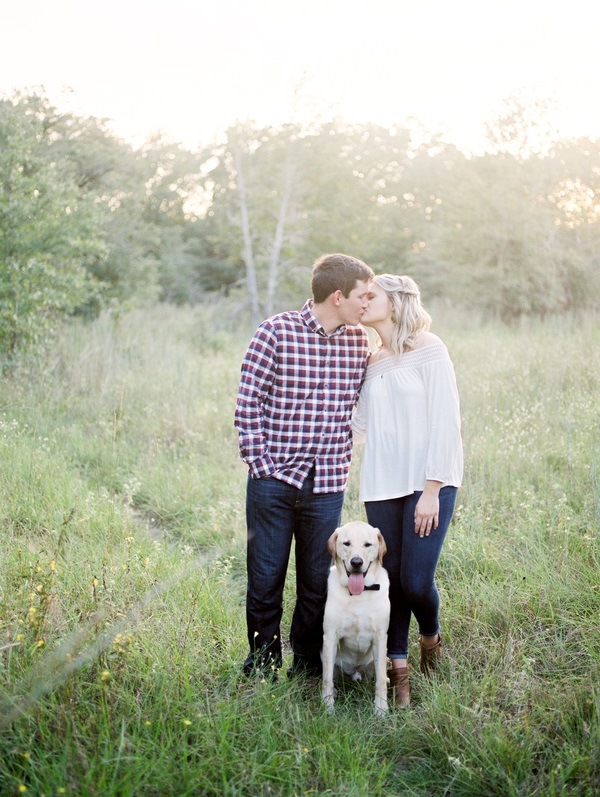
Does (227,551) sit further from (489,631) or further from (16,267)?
(16,267)

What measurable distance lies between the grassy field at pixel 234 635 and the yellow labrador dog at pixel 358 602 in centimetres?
20

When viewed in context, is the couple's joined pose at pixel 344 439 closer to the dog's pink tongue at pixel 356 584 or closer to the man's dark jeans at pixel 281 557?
the man's dark jeans at pixel 281 557

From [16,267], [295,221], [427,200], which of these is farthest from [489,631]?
[427,200]

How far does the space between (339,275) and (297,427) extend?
75 centimetres

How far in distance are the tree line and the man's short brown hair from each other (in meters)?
5.76

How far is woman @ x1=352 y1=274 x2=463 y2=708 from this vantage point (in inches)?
128

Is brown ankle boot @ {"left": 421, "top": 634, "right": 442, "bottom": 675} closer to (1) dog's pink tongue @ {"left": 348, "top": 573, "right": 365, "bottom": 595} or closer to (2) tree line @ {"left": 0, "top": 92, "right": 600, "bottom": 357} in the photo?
(1) dog's pink tongue @ {"left": 348, "top": 573, "right": 365, "bottom": 595}

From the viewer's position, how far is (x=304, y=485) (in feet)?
11.0

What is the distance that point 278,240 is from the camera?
67.7 feet

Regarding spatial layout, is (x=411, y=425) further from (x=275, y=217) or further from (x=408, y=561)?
(x=275, y=217)

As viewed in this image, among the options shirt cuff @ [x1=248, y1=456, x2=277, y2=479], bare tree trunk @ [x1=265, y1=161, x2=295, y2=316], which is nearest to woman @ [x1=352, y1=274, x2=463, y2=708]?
shirt cuff @ [x1=248, y1=456, x2=277, y2=479]

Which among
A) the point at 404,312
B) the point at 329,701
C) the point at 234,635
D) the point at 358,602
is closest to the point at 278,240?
the point at 404,312

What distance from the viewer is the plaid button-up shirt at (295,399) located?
3223mm

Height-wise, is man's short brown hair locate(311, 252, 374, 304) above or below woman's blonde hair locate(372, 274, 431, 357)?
above
